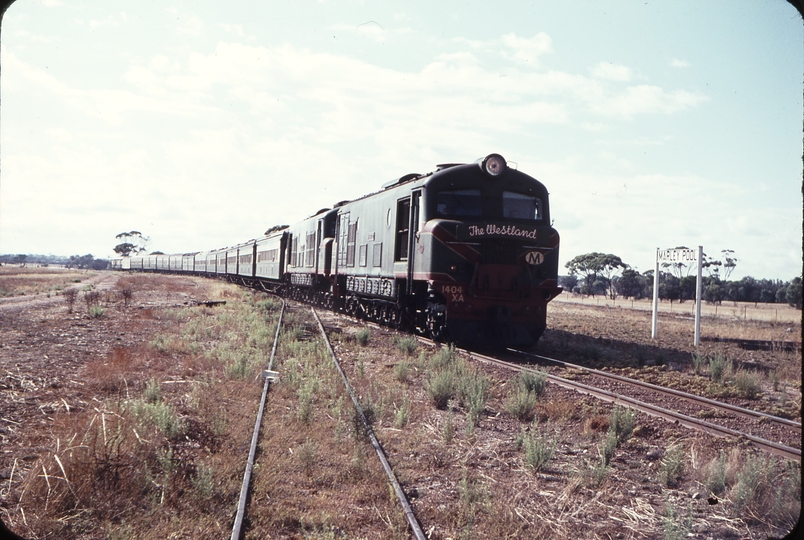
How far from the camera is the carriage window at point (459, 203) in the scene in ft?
42.6

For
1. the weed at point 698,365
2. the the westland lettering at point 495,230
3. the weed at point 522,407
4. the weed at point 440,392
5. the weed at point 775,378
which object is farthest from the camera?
the the westland lettering at point 495,230

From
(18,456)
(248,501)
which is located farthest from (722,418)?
(18,456)

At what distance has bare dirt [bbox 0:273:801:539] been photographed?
4.45 meters

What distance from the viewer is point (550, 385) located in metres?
9.66

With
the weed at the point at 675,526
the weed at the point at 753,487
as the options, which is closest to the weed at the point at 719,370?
the weed at the point at 753,487

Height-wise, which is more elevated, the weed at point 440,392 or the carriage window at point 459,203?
the carriage window at point 459,203

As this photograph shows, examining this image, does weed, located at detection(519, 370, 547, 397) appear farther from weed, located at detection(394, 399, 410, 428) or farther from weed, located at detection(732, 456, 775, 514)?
weed, located at detection(732, 456, 775, 514)

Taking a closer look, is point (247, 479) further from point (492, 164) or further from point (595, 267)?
point (595, 267)

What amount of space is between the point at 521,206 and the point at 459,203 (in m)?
1.47

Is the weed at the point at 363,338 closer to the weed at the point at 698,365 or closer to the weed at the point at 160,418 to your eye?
the weed at the point at 698,365

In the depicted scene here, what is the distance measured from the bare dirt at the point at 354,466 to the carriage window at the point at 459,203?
12.6ft

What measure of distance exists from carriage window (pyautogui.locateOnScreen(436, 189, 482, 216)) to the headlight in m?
0.48

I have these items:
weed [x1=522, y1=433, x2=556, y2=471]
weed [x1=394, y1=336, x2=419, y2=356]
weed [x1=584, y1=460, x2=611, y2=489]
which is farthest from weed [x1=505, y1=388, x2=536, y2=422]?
weed [x1=394, y1=336, x2=419, y2=356]

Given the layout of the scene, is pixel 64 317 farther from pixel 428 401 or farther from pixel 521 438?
pixel 521 438
